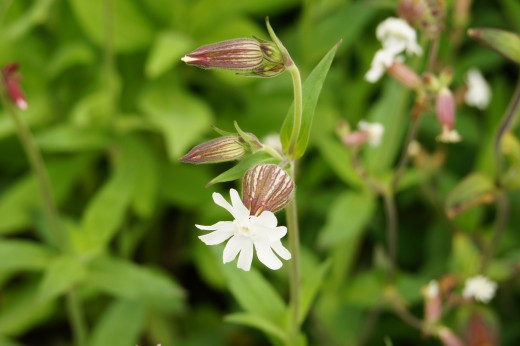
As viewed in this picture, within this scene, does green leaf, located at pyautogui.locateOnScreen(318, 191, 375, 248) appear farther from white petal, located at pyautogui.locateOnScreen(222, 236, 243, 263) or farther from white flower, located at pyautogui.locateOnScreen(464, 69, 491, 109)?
white petal, located at pyautogui.locateOnScreen(222, 236, 243, 263)

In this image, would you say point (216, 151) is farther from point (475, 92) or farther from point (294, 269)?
point (475, 92)

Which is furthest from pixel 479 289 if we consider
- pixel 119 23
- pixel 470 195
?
pixel 119 23

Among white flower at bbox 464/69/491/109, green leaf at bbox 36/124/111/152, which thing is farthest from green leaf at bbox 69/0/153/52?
white flower at bbox 464/69/491/109

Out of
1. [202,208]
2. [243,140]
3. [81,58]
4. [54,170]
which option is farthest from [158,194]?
[243,140]

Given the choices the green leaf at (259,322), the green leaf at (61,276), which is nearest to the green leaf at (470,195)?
the green leaf at (259,322)

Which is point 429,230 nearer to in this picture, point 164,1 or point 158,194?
point 158,194

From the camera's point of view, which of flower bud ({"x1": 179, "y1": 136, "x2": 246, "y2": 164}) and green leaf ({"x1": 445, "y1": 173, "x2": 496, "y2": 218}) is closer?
flower bud ({"x1": 179, "y1": 136, "x2": 246, "y2": 164})

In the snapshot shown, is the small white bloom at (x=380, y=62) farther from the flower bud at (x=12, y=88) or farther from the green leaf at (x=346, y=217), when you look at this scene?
the flower bud at (x=12, y=88)
